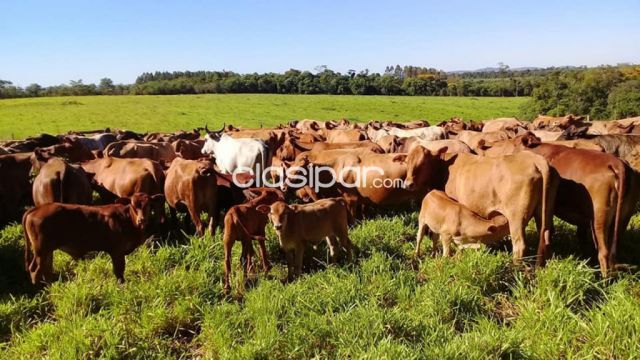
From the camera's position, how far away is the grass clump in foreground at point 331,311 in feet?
15.3

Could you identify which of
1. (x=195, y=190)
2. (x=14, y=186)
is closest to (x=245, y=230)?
(x=195, y=190)

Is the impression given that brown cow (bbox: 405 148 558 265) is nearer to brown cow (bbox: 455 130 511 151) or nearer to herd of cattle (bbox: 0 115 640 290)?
Result: herd of cattle (bbox: 0 115 640 290)

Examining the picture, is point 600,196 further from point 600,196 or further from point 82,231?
point 82,231

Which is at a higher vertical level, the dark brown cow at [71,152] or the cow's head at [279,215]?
the dark brown cow at [71,152]

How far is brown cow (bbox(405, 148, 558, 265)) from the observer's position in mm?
6309

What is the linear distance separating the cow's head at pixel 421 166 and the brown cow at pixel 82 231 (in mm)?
4101

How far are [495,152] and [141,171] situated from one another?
21.7 feet

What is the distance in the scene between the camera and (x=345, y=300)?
549 cm

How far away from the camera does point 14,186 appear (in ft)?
33.9

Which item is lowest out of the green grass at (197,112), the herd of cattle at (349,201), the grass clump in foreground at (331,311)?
the grass clump in foreground at (331,311)

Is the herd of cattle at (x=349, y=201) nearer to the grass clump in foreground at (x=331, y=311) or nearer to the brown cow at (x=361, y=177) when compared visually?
the brown cow at (x=361, y=177)

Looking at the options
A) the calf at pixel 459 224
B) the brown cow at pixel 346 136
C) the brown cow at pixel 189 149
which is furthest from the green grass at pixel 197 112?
the calf at pixel 459 224

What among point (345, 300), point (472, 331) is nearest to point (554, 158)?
point (472, 331)

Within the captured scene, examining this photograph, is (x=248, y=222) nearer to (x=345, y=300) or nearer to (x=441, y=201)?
(x=345, y=300)
